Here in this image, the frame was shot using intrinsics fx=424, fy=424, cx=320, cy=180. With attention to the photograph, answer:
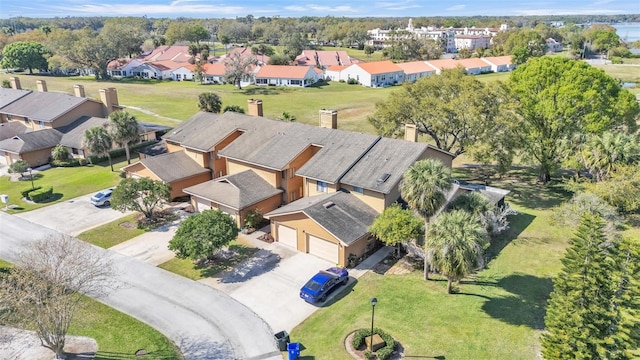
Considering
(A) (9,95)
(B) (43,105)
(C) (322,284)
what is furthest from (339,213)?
(A) (9,95)

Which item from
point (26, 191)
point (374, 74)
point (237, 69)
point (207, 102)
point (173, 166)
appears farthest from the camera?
point (374, 74)

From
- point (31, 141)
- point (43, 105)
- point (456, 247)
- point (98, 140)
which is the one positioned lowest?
point (31, 141)

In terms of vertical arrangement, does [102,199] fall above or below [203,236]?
below

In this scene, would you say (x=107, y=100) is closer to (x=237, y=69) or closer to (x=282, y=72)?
(x=237, y=69)

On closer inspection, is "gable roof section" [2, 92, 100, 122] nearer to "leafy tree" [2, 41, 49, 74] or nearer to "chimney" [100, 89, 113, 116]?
"chimney" [100, 89, 113, 116]

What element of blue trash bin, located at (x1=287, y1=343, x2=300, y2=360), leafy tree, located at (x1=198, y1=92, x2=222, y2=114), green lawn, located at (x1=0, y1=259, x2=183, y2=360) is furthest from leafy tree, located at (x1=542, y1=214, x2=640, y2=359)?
leafy tree, located at (x1=198, y1=92, x2=222, y2=114)

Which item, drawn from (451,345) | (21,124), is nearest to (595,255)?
(451,345)

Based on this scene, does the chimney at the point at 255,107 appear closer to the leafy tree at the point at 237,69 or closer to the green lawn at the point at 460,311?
the green lawn at the point at 460,311
